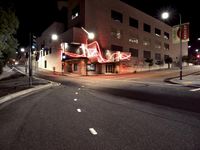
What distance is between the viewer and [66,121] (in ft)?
23.1

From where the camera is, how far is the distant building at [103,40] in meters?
47.2

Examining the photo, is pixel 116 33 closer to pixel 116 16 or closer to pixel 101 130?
pixel 116 16

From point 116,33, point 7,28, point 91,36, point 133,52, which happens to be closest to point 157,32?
point 133,52

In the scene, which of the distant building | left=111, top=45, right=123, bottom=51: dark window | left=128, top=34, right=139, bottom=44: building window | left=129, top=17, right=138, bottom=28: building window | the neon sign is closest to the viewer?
the neon sign

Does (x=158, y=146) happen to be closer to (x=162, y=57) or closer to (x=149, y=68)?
(x=149, y=68)

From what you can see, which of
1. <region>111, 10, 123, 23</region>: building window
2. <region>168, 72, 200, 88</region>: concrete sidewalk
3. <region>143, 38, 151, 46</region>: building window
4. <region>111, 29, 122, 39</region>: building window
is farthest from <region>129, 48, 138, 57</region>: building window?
<region>168, 72, 200, 88</region>: concrete sidewalk

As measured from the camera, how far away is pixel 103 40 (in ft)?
166

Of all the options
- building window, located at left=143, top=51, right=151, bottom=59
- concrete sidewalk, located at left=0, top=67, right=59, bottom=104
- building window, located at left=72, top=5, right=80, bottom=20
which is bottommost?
concrete sidewalk, located at left=0, top=67, right=59, bottom=104

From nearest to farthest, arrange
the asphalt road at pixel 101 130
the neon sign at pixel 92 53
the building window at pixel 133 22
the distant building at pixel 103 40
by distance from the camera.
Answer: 1. the asphalt road at pixel 101 130
2. the neon sign at pixel 92 53
3. the distant building at pixel 103 40
4. the building window at pixel 133 22

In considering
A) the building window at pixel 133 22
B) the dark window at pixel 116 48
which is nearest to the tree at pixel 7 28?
the dark window at pixel 116 48

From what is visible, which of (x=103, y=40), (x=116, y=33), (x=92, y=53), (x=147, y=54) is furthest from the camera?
(x=147, y=54)

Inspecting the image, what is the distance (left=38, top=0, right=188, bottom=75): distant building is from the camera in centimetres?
4725

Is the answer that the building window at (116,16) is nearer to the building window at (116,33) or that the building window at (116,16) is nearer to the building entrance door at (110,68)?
the building window at (116,33)

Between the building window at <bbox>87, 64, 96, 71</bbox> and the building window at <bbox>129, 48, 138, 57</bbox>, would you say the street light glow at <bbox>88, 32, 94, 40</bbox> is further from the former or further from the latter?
the building window at <bbox>129, 48, 138, 57</bbox>
